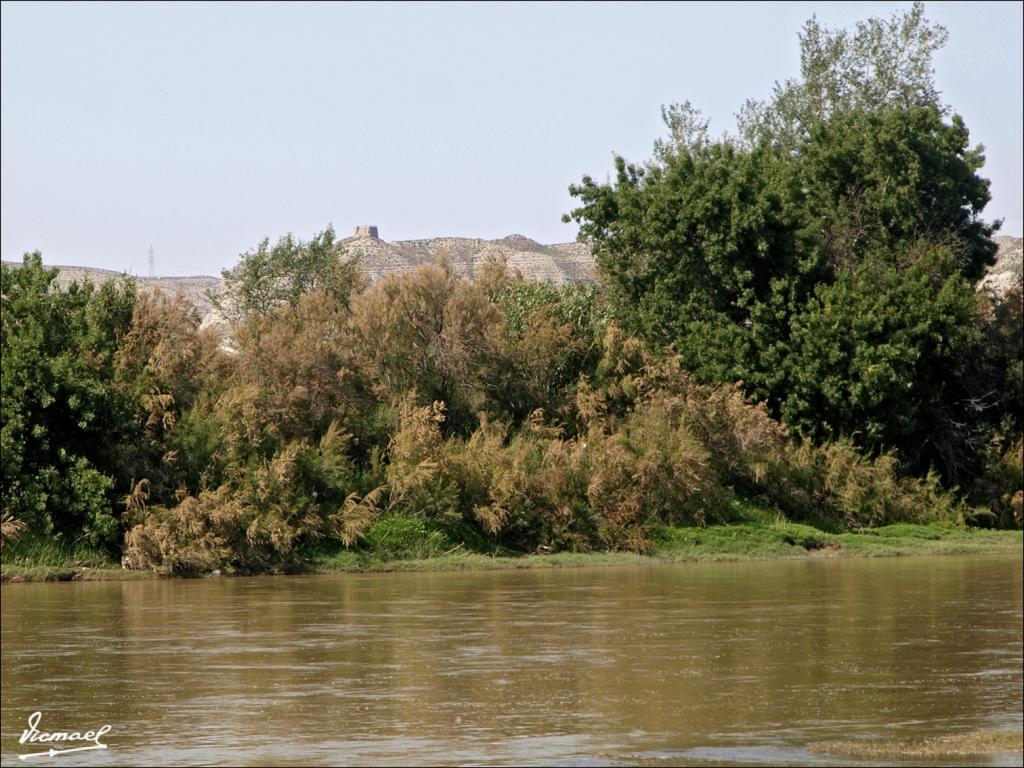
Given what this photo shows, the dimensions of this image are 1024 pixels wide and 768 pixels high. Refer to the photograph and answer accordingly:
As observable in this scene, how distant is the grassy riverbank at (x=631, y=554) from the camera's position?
28.0 m

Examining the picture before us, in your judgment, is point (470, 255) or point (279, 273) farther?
point (470, 255)

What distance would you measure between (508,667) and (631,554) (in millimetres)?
14260

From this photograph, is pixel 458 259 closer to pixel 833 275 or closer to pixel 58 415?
pixel 833 275

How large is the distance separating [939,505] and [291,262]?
18.8m

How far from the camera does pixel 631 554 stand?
31750 millimetres

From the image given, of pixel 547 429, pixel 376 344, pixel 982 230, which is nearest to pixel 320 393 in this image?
pixel 376 344

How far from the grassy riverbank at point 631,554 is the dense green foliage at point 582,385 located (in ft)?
0.50

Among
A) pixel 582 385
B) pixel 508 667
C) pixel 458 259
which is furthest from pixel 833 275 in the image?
pixel 458 259

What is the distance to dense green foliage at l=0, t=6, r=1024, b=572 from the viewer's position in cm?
2950

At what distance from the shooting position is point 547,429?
34188 mm

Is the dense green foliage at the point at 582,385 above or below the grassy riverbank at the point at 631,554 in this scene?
above

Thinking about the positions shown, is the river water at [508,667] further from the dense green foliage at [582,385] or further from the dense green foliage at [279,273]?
the dense green foliage at [279,273]

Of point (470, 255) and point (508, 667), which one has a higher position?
point (470, 255)

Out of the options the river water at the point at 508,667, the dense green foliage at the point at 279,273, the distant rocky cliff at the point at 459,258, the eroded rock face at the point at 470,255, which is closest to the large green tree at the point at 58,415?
the river water at the point at 508,667
